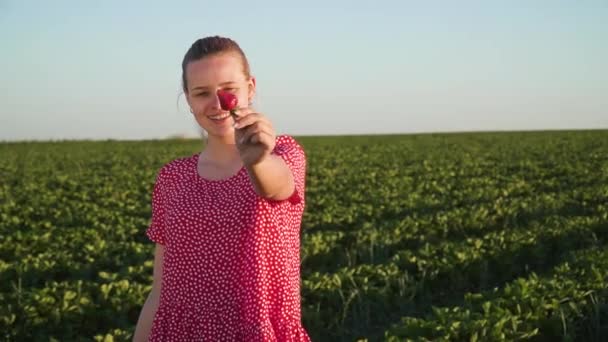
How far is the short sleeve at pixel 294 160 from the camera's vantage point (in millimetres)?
1946

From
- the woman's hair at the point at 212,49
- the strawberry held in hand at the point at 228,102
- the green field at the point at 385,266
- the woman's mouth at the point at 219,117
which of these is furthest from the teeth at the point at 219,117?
the green field at the point at 385,266

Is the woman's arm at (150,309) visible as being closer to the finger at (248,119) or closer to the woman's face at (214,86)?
the woman's face at (214,86)

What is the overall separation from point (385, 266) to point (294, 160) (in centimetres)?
570

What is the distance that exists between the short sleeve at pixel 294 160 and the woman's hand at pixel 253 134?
0.95 feet

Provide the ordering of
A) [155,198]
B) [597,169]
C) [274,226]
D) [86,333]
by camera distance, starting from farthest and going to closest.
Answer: [597,169]
[86,333]
[155,198]
[274,226]

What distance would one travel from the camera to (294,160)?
1.98 metres

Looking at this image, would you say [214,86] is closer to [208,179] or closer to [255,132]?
[208,179]

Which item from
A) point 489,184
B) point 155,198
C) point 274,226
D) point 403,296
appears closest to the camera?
point 274,226

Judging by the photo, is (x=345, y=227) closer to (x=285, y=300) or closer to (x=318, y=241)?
(x=318, y=241)

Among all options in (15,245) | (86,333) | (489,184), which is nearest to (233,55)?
(86,333)

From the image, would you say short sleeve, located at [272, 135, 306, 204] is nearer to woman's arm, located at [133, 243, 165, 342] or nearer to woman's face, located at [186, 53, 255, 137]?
woman's face, located at [186, 53, 255, 137]

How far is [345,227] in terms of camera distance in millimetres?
11453

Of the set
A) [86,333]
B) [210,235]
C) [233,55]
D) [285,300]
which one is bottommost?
[86,333]

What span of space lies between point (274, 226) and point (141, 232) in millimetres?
9767
